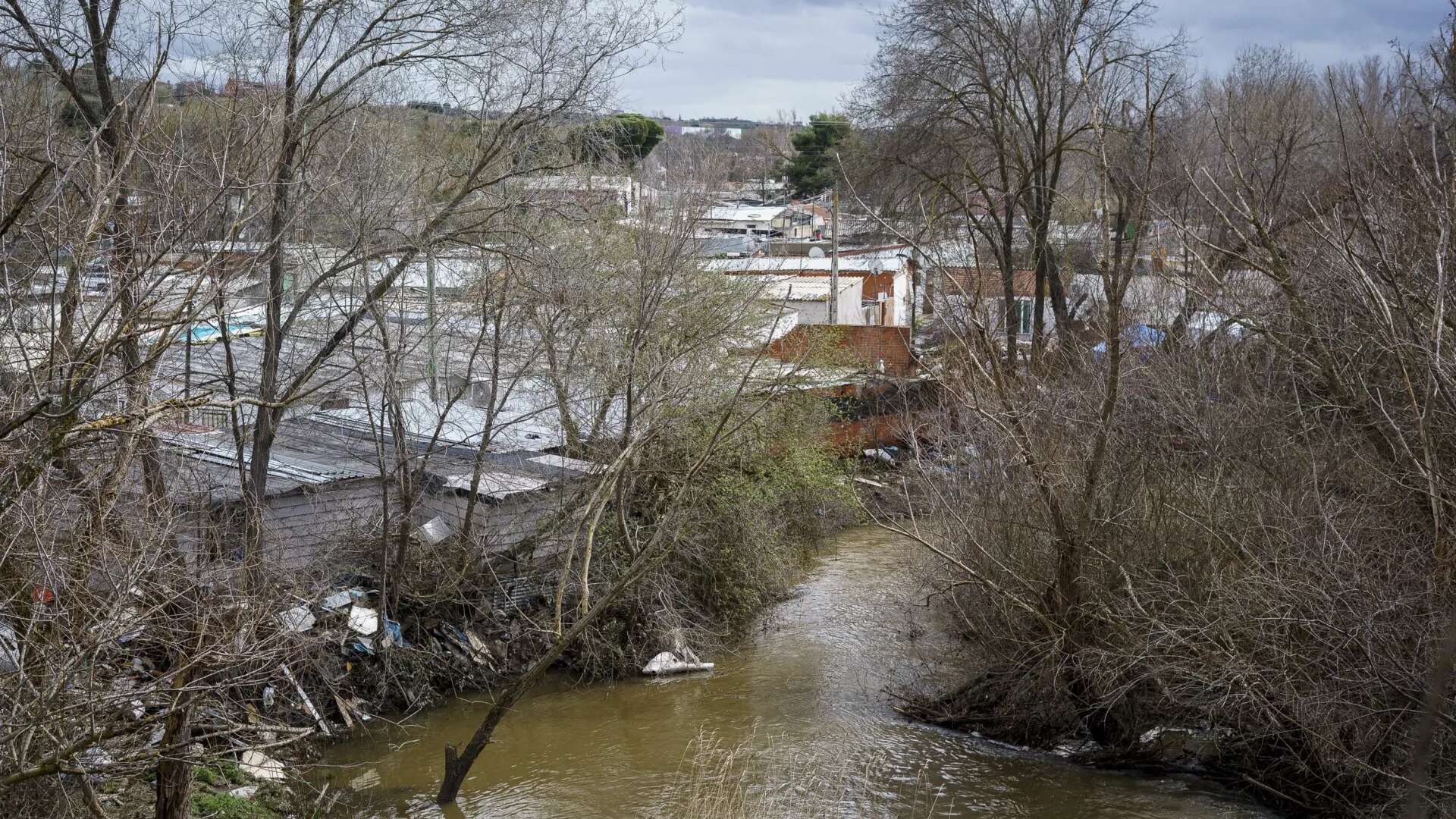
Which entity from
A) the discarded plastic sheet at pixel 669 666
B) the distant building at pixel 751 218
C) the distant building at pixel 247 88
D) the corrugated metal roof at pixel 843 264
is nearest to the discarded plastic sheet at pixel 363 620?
the discarded plastic sheet at pixel 669 666

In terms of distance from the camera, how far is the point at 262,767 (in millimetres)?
11055

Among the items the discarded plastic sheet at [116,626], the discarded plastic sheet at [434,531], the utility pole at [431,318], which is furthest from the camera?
the discarded plastic sheet at [434,531]

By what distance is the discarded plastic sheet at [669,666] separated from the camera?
1481 cm

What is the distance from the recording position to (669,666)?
14828 millimetres

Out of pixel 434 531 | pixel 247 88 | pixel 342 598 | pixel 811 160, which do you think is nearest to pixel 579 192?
pixel 247 88

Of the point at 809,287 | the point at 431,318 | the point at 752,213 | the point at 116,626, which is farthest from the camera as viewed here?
the point at 752,213

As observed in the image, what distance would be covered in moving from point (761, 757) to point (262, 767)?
4.89 m

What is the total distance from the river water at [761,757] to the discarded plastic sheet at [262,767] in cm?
60

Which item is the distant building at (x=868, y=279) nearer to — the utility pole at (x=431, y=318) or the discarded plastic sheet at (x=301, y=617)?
the utility pole at (x=431, y=318)

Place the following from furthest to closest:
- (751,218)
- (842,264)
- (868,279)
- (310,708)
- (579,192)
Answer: (751,218)
(842,264)
(868,279)
(579,192)
(310,708)

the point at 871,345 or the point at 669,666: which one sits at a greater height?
the point at 871,345

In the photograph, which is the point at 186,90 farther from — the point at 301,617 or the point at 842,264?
the point at 842,264

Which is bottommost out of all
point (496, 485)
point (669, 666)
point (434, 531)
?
point (669, 666)

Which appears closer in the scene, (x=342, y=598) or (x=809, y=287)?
(x=342, y=598)
